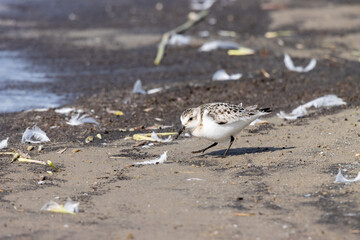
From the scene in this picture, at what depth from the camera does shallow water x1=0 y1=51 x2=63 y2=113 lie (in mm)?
10586

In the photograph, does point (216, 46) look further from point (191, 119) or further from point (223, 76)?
point (191, 119)

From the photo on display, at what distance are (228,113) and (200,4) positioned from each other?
14.1 meters

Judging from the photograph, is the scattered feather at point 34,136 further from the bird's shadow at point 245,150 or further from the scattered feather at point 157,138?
the bird's shadow at point 245,150

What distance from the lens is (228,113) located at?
758 cm

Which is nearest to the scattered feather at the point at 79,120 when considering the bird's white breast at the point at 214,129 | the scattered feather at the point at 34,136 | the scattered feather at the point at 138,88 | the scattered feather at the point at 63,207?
the scattered feather at the point at 34,136

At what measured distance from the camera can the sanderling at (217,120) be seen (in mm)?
7500

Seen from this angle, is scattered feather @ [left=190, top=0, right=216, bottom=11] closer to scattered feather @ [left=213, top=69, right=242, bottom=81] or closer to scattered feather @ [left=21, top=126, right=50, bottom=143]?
scattered feather @ [left=213, top=69, right=242, bottom=81]

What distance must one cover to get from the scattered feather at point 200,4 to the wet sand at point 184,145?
3141 mm

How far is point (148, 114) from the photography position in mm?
9805

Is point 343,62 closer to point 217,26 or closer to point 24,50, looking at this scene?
point 217,26

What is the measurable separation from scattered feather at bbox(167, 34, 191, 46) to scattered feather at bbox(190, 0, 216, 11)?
5434 millimetres

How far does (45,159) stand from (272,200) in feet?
9.59

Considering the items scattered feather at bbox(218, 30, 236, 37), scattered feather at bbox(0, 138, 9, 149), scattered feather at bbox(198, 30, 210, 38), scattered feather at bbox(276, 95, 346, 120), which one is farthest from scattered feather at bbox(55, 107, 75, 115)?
scattered feather at bbox(218, 30, 236, 37)

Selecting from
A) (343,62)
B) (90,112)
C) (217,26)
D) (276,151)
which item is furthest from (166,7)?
(276,151)
